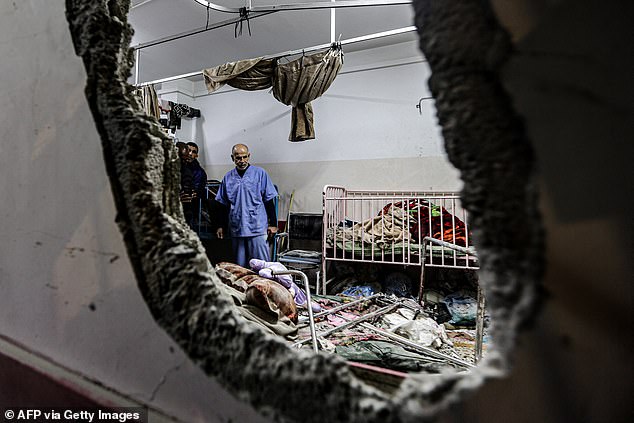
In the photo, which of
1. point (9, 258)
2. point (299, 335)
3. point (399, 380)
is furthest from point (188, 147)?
point (399, 380)

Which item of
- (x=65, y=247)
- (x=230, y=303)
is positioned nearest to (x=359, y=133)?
(x=65, y=247)

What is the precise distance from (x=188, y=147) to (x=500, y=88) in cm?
373

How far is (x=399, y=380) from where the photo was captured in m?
0.44

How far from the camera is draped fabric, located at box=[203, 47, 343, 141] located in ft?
8.41

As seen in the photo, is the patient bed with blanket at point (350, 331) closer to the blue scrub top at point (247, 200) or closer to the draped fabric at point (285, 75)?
the blue scrub top at point (247, 200)

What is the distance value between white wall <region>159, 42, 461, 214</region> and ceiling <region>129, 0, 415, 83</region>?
1.16 ft

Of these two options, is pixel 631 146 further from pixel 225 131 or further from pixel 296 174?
pixel 225 131

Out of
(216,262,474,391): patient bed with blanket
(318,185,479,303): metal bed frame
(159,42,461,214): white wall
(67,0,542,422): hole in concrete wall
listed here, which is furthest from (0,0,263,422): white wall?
(159,42,461,214): white wall

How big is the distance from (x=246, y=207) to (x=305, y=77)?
1.24 metres

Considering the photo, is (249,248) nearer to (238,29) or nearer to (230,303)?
(238,29)

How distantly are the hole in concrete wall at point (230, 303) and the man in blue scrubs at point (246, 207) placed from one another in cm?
249

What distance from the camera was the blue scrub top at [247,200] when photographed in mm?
3004

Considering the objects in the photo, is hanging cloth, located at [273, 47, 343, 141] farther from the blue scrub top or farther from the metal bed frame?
the metal bed frame

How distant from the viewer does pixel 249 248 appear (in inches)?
119
